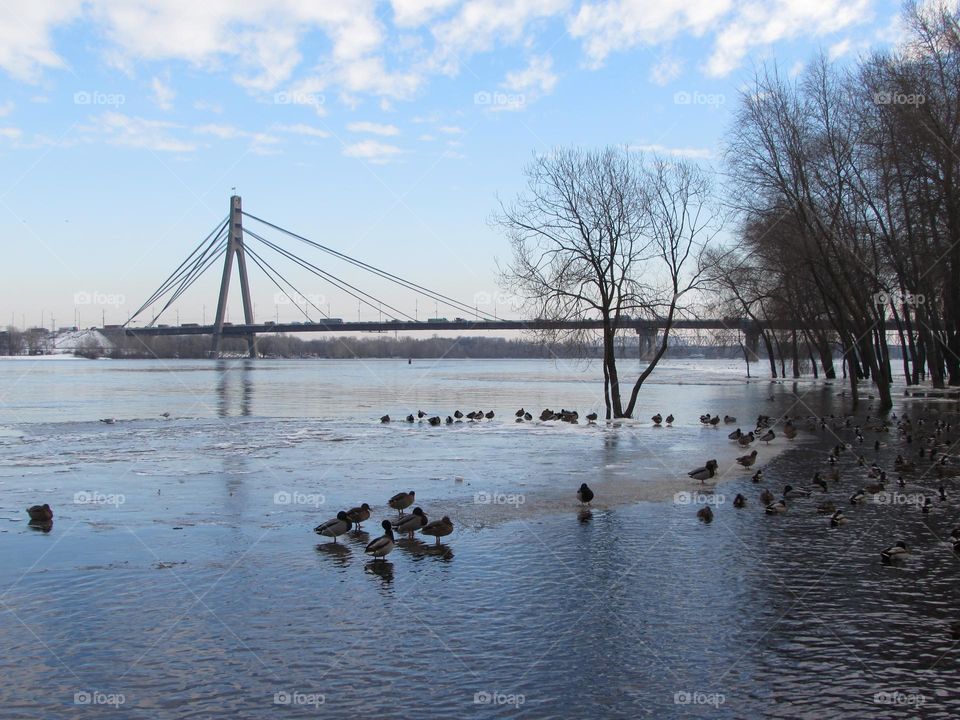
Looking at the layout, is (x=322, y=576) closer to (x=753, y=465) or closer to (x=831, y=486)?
(x=831, y=486)

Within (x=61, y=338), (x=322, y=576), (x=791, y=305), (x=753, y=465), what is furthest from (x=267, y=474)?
(x=61, y=338)

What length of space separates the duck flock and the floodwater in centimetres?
17

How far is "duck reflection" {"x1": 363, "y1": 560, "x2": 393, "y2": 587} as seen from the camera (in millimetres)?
8154

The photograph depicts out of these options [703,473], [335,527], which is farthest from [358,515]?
[703,473]

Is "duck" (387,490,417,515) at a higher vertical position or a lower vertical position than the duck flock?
higher

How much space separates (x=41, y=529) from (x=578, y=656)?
23.0 ft

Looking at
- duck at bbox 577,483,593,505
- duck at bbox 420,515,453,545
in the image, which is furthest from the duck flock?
duck at bbox 420,515,453,545

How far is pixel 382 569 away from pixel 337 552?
35.2 inches

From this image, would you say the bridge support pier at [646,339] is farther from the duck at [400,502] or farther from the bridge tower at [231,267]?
the bridge tower at [231,267]

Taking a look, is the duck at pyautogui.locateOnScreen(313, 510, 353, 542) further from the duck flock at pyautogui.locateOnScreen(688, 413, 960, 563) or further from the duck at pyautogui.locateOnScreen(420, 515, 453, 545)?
the duck flock at pyautogui.locateOnScreen(688, 413, 960, 563)

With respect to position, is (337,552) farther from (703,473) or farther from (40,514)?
(703,473)

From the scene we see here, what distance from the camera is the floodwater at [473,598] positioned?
221 inches

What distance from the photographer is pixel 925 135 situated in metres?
23.8

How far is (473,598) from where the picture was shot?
7.52 metres
